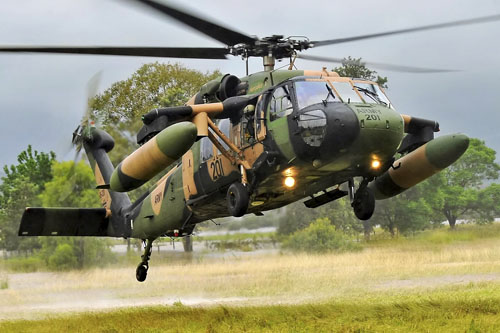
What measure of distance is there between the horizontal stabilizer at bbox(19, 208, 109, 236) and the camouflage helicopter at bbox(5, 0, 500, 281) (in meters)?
2.82

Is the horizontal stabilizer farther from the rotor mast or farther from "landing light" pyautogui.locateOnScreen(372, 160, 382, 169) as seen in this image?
"landing light" pyautogui.locateOnScreen(372, 160, 382, 169)

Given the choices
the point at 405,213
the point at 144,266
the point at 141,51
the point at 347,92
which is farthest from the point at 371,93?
the point at 405,213

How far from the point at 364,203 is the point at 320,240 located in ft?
43.1

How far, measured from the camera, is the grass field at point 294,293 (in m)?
13.0

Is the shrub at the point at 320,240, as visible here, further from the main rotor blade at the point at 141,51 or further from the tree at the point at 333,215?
the main rotor blade at the point at 141,51

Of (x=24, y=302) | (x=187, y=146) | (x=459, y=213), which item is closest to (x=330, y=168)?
(x=187, y=146)

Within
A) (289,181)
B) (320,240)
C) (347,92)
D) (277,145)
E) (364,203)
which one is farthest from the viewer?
(320,240)

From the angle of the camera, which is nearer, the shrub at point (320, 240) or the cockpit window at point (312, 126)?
the cockpit window at point (312, 126)

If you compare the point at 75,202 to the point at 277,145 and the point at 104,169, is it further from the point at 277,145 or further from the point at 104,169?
the point at 277,145

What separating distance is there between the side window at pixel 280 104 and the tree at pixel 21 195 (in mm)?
18095

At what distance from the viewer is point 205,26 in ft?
39.7

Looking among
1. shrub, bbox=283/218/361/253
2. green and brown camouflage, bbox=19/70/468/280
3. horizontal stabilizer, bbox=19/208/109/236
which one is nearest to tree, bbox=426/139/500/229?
shrub, bbox=283/218/361/253

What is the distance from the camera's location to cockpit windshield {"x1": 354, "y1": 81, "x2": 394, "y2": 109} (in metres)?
12.1

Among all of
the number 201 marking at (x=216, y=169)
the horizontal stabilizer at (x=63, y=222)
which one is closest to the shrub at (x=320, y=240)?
the horizontal stabilizer at (x=63, y=222)
